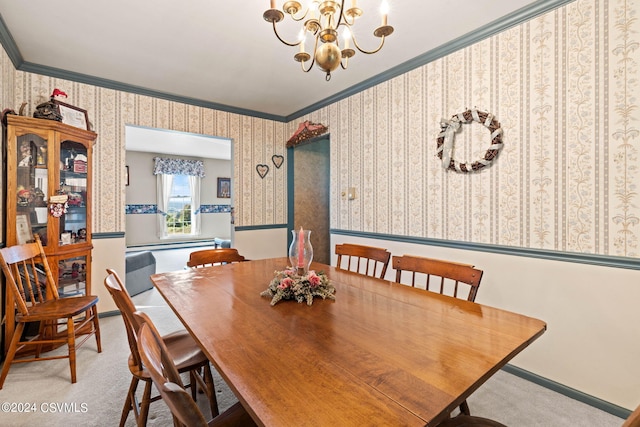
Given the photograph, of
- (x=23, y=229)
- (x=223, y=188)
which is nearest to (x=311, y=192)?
(x=23, y=229)

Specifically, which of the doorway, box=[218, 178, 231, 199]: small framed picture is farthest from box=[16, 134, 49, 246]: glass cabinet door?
box=[218, 178, 231, 199]: small framed picture

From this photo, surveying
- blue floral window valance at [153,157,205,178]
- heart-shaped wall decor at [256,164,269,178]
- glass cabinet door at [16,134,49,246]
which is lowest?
glass cabinet door at [16,134,49,246]

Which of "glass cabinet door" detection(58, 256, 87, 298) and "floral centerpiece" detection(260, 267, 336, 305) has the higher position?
"floral centerpiece" detection(260, 267, 336, 305)

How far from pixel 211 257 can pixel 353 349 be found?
1775 mm

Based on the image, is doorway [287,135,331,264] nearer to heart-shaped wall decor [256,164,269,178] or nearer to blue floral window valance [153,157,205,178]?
heart-shaped wall decor [256,164,269,178]

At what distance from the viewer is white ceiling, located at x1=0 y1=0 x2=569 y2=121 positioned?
2047mm

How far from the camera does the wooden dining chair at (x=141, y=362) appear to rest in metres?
1.17

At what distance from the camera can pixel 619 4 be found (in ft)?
5.65

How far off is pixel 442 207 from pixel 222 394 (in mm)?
2155

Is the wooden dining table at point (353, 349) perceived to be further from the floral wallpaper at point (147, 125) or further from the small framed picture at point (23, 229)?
the floral wallpaper at point (147, 125)

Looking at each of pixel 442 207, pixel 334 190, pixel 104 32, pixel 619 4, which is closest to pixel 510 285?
pixel 442 207

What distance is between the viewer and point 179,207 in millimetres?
8008

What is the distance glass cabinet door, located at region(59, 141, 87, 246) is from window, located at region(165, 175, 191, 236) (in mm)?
5139

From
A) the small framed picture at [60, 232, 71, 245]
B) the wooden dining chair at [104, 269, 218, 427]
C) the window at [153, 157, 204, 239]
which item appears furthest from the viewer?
the window at [153, 157, 204, 239]
